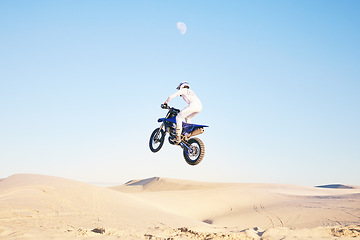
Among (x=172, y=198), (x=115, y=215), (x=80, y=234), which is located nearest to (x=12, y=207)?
(x=115, y=215)

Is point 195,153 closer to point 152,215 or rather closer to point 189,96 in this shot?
point 189,96

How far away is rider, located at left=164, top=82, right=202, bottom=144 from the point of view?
27.8 ft

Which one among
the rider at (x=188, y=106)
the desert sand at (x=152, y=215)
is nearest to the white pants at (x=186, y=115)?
the rider at (x=188, y=106)

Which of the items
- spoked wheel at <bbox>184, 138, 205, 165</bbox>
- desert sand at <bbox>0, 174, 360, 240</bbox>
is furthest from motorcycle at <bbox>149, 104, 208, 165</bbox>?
desert sand at <bbox>0, 174, 360, 240</bbox>

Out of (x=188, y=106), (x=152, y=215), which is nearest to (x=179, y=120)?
(x=188, y=106)

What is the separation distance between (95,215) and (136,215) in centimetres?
201

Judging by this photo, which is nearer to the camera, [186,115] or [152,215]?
[186,115]

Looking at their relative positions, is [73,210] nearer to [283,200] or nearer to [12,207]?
[12,207]

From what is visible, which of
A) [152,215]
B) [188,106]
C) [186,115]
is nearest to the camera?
[188,106]

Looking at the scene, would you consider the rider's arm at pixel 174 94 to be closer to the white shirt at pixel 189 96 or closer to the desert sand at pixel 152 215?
the white shirt at pixel 189 96

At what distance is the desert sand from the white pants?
4.09 metres

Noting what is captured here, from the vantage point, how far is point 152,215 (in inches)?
709

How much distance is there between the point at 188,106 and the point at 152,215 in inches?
425

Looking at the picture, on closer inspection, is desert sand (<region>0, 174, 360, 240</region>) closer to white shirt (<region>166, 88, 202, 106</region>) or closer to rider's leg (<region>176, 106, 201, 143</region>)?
rider's leg (<region>176, 106, 201, 143</region>)
